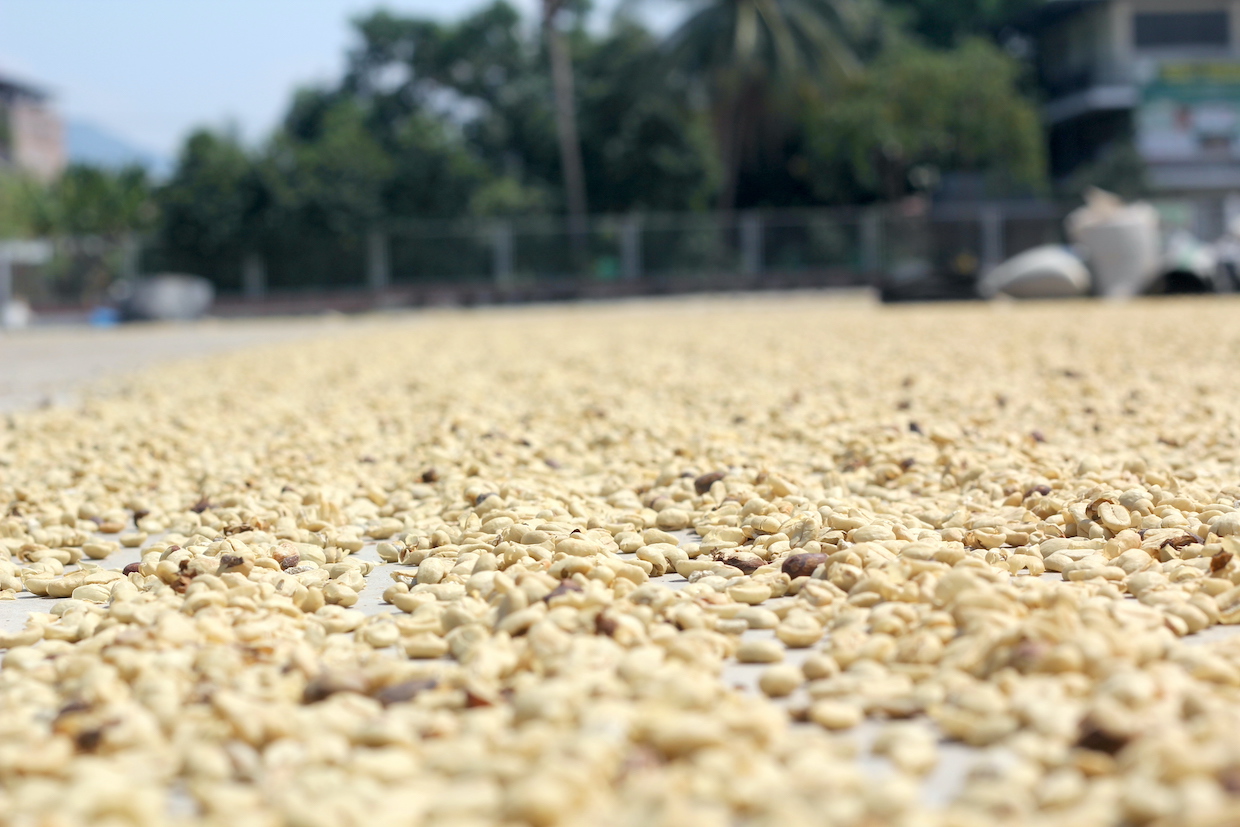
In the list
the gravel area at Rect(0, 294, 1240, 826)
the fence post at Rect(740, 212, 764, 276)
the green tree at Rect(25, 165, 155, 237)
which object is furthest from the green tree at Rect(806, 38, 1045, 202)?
the gravel area at Rect(0, 294, 1240, 826)

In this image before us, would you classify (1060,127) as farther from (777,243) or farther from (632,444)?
(632,444)

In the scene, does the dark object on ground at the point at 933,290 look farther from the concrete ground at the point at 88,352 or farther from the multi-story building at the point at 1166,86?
the multi-story building at the point at 1166,86

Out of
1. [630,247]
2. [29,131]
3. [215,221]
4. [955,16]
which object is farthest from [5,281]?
[29,131]

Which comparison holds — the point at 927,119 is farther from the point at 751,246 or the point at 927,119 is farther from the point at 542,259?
the point at 542,259

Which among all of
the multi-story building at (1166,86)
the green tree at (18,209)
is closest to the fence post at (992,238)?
the multi-story building at (1166,86)

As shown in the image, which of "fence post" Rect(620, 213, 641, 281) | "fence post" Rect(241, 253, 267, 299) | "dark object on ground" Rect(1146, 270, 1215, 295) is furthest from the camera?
"fence post" Rect(620, 213, 641, 281)

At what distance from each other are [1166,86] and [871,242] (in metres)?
10.5

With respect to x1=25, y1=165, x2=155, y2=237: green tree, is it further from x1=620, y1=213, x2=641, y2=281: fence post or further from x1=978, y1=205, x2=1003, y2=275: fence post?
x1=978, y1=205, x2=1003, y2=275: fence post

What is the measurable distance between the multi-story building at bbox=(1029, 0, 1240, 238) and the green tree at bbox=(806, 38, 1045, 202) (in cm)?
396

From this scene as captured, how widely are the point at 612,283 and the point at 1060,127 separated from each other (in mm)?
15143

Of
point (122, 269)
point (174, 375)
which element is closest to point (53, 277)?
point (122, 269)

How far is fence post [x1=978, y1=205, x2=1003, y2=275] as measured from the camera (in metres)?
22.5

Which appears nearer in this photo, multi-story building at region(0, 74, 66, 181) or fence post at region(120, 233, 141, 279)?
fence post at region(120, 233, 141, 279)

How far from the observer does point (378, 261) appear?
69.4ft
